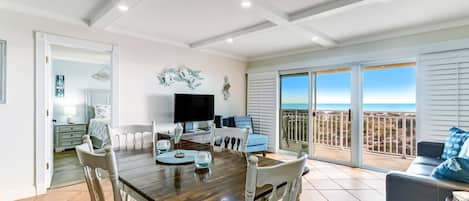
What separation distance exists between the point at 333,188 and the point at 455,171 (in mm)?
1673

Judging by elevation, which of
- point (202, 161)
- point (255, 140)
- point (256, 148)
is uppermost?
point (202, 161)

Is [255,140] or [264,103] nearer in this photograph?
[255,140]

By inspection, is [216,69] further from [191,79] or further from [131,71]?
[131,71]

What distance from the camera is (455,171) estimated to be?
166 centimetres

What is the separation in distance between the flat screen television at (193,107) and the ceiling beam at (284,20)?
1037mm

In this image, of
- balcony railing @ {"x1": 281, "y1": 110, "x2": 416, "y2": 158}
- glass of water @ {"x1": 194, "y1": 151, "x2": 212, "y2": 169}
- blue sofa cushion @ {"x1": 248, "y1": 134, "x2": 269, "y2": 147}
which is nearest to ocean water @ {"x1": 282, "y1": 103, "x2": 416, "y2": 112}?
balcony railing @ {"x1": 281, "y1": 110, "x2": 416, "y2": 158}

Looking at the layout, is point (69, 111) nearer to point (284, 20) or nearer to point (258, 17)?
point (258, 17)

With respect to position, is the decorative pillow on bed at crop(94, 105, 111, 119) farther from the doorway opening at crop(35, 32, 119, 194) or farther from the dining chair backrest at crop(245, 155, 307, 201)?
the dining chair backrest at crop(245, 155, 307, 201)

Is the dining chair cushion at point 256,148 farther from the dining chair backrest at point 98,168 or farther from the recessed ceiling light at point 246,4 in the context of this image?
the dining chair backrest at point 98,168

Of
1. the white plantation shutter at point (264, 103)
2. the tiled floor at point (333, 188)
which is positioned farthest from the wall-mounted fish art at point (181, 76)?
the tiled floor at point (333, 188)

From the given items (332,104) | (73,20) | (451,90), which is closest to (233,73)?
(332,104)

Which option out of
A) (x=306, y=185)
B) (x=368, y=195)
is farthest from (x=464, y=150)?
(x=306, y=185)

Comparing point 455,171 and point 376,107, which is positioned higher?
point 376,107

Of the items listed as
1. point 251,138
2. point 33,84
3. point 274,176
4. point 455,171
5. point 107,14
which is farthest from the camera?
point 251,138
